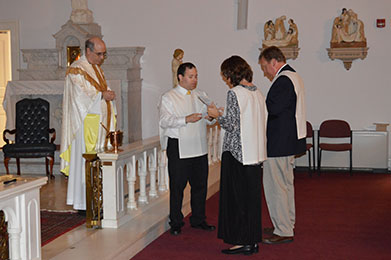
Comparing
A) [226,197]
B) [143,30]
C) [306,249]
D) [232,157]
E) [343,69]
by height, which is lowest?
[306,249]

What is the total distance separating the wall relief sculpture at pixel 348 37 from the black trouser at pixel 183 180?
16.9 feet

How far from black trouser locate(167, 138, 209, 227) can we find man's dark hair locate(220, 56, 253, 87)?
1.00 metres

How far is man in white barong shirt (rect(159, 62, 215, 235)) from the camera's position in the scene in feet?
16.6

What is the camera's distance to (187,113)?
204 inches

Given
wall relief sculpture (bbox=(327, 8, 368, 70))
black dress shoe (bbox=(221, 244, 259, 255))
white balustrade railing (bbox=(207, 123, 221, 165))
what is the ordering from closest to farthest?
black dress shoe (bbox=(221, 244, 259, 255))
white balustrade railing (bbox=(207, 123, 221, 165))
wall relief sculpture (bbox=(327, 8, 368, 70))

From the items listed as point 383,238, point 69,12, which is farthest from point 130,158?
point 69,12

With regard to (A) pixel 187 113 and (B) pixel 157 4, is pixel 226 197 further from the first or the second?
(B) pixel 157 4

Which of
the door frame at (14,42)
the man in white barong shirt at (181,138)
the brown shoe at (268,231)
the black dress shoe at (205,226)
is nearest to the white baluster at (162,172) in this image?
the man in white barong shirt at (181,138)

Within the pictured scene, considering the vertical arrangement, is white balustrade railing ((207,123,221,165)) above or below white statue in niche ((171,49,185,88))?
below

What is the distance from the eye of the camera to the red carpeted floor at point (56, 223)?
487 cm

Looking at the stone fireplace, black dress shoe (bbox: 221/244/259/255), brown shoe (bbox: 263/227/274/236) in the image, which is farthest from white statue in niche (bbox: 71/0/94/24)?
black dress shoe (bbox: 221/244/259/255)

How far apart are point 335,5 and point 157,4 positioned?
335 centimetres

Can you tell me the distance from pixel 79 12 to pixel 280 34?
3877 mm

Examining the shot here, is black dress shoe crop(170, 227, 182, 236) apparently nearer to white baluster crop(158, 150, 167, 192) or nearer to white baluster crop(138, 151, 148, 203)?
white baluster crop(138, 151, 148, 203)
